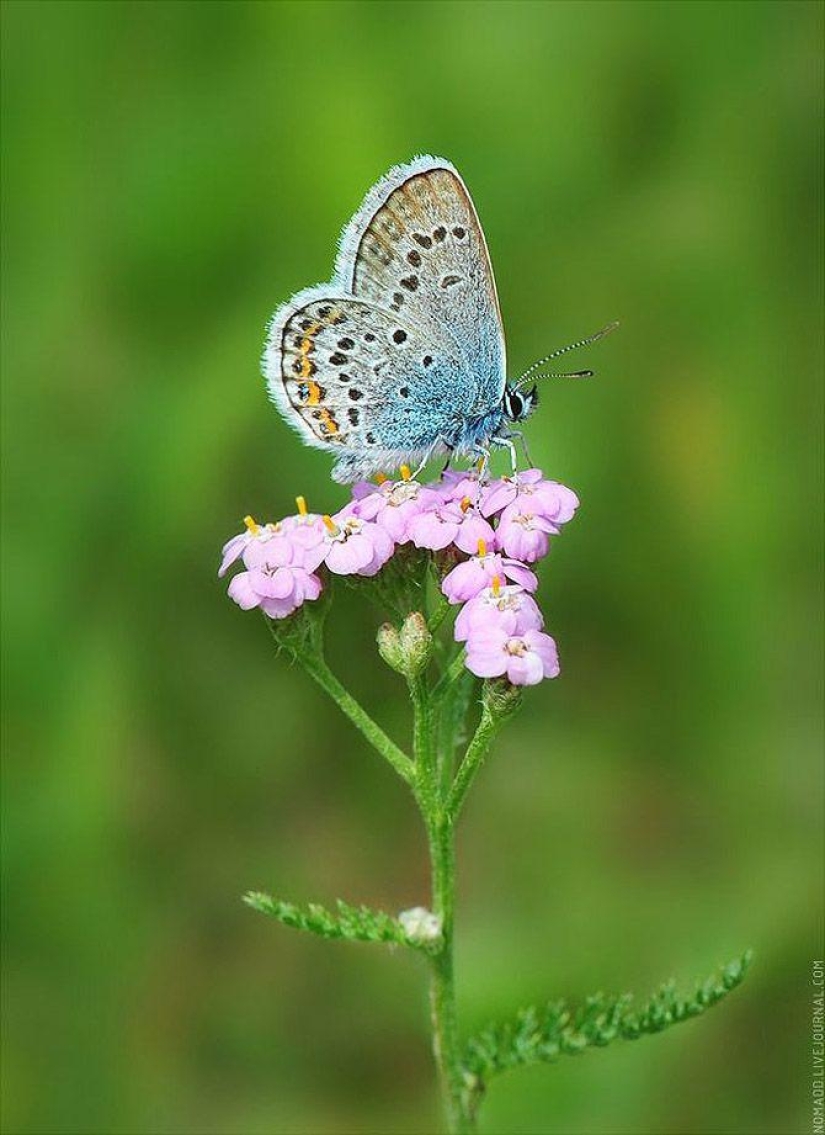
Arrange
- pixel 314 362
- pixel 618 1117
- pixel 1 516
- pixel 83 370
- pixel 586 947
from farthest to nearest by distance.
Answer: pixel 83 370 → pixel 1 516 → pixel 586 947 → pixel 618 1117 → pixel 314 362

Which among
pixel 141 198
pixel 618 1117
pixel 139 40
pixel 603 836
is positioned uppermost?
pixel 139 40

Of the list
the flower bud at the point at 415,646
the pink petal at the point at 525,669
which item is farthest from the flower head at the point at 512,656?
the flower bud at the point at 415,646

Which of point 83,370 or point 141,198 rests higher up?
point 141,198

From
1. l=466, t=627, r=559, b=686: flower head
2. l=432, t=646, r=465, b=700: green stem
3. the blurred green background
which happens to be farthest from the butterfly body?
the blurred green background

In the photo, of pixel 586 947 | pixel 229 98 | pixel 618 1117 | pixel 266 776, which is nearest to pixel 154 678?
pixel 266 776

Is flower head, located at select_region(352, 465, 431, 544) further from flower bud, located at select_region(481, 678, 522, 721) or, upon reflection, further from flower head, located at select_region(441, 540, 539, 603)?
flower bud, located at select_region(481, 678, 522, 721)

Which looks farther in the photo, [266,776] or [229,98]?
[229,98]

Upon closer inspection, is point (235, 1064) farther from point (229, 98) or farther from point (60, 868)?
point (229, 98)
